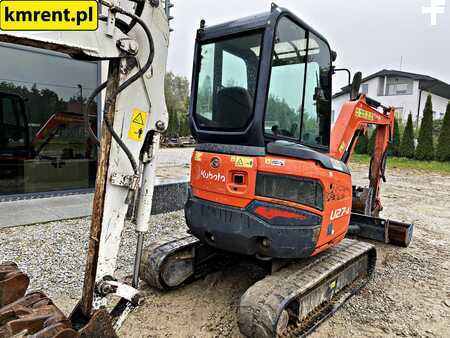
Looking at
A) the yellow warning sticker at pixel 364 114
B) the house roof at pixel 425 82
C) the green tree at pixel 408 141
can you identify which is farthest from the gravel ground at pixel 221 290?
the house roof at pixel 425 82

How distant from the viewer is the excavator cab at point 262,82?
2578 millimetres

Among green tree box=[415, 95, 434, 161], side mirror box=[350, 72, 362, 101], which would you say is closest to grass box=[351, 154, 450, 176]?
green tree box=[415, 95, 434, 161]

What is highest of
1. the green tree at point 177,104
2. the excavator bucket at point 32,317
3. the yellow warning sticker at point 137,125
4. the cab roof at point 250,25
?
the green tree at point 177,104

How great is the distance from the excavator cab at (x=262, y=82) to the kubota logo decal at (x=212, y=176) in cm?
28

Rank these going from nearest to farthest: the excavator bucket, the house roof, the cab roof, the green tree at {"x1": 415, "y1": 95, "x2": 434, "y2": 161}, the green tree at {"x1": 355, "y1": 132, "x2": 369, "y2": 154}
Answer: the excavator bucket
the cab roof
the green tree at {"x1": 415, "y1": 95, "x2": 434, "y2": 161}
the green tree at {"x1": 355, "y1": 132, "x2": 369, "y2": 154}
the house roof

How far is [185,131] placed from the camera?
A: 30234 millimetres

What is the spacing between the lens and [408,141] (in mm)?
17469

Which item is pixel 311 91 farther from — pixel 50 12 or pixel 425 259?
pixel 425 259

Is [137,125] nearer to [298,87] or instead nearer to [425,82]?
[298,87]

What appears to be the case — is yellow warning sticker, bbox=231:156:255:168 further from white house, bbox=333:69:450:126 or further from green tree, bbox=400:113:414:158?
white house, bbox=333:69:450:126

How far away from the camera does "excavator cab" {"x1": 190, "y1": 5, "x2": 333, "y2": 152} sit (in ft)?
8.46

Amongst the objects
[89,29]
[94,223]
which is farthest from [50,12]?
[94,223]

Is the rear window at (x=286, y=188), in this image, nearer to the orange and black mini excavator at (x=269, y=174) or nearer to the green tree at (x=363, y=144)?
the orange and black mini excavator at (x=269, y=174)

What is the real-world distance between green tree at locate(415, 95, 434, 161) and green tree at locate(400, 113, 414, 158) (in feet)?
1.77
